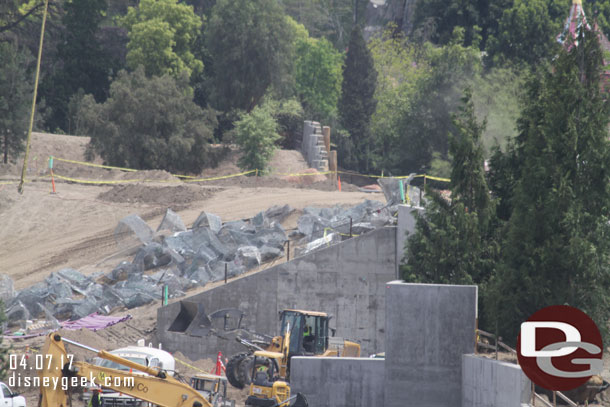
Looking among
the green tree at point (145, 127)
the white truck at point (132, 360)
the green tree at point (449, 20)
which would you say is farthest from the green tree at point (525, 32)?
the white truck at point (132, 360)

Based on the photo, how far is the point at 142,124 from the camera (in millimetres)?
59156

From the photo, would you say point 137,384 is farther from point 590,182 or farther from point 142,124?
point 142,124

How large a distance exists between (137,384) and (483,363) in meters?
6.96

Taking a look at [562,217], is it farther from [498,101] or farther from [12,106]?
[12,106]

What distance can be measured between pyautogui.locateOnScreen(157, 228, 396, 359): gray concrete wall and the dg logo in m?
12.6

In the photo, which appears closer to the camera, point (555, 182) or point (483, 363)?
point (483, 363)

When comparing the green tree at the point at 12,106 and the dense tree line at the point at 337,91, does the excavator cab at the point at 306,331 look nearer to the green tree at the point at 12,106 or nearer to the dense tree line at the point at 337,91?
the dense tree line at the point at 337,91

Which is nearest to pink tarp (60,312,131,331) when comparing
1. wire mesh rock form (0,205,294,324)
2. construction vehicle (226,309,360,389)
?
wire mesh rock form (0,205,294,324)

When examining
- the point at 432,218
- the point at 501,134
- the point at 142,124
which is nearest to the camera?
the point at 432,218

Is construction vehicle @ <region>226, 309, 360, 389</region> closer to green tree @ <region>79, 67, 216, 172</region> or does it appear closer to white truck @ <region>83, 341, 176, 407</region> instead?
white truck @ <region>83, 341, 176, 407</region>

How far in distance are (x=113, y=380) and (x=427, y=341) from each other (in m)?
6.33

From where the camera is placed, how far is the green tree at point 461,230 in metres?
24.5

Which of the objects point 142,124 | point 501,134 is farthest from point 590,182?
point 142,124

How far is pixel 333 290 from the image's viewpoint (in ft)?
103
